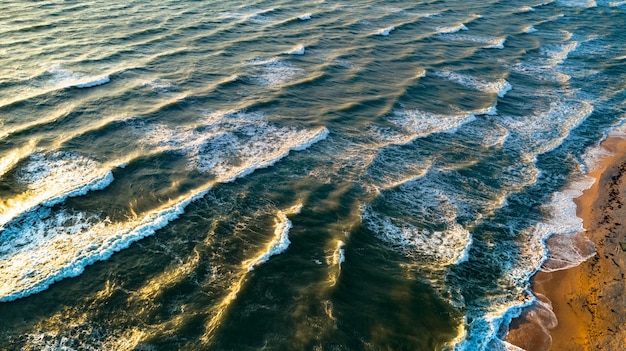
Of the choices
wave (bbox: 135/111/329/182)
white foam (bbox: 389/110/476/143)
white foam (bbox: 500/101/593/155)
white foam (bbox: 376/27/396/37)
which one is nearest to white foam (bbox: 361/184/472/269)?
white foam (bbox: 389/110/476/143)

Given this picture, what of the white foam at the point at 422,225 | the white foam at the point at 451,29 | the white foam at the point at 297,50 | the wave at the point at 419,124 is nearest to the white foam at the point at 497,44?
the white foam at the point at 451,29

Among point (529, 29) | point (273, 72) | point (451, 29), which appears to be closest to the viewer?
point (273, 72)

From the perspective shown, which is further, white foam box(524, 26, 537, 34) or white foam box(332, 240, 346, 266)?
white foam box(524, 26, 537, 34)

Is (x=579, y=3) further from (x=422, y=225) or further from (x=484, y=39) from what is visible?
(x=422, y=225)

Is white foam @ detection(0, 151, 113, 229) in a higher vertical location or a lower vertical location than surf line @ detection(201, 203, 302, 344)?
higher

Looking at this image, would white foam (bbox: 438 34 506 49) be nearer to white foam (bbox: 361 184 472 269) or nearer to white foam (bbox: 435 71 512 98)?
white foam (bbox: 435 71 512 98)

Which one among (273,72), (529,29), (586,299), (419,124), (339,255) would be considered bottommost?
(586,299)

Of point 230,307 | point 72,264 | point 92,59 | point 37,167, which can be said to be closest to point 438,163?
point 230,307

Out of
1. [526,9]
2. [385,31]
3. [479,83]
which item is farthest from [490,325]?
[526,9]
